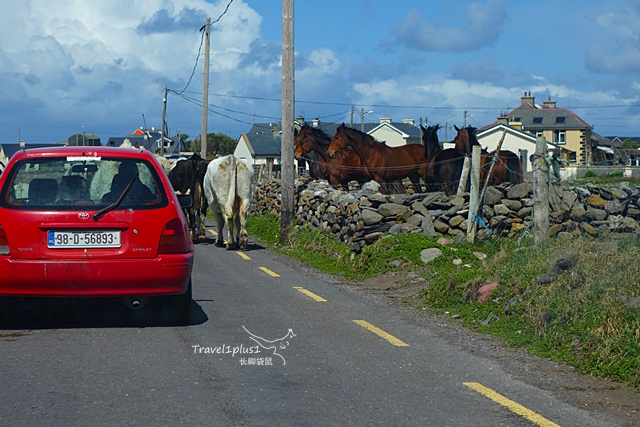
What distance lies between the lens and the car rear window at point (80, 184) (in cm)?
773

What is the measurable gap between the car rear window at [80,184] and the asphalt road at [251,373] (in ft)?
4.04

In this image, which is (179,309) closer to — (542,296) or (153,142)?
(542,296)

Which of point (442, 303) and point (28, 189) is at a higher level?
point (28, 189)

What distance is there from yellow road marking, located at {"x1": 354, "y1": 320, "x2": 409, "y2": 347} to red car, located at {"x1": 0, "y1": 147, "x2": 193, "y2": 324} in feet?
6.34

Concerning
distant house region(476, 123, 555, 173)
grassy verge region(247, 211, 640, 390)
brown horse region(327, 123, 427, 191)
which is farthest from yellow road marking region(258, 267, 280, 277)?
distant house region(476, 123, 555, 173)

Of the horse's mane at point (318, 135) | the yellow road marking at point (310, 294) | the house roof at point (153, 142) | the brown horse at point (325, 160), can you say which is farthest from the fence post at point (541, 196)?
the house roof at point (153, 142)

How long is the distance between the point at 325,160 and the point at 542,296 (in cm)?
1479

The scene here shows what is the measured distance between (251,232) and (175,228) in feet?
47.0

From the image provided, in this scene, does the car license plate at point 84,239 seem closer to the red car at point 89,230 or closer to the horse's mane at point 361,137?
the red car at point 89,230

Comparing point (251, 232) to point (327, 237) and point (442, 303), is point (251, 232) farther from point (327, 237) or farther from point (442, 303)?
point (442, 303)

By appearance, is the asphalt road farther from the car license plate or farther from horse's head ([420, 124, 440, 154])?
horse's head ([420, 124, 440, 154])

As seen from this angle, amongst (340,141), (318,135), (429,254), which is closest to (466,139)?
(340,141)

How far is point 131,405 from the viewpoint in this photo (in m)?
5.43

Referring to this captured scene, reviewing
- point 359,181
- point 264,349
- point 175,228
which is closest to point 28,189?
point 175,228
